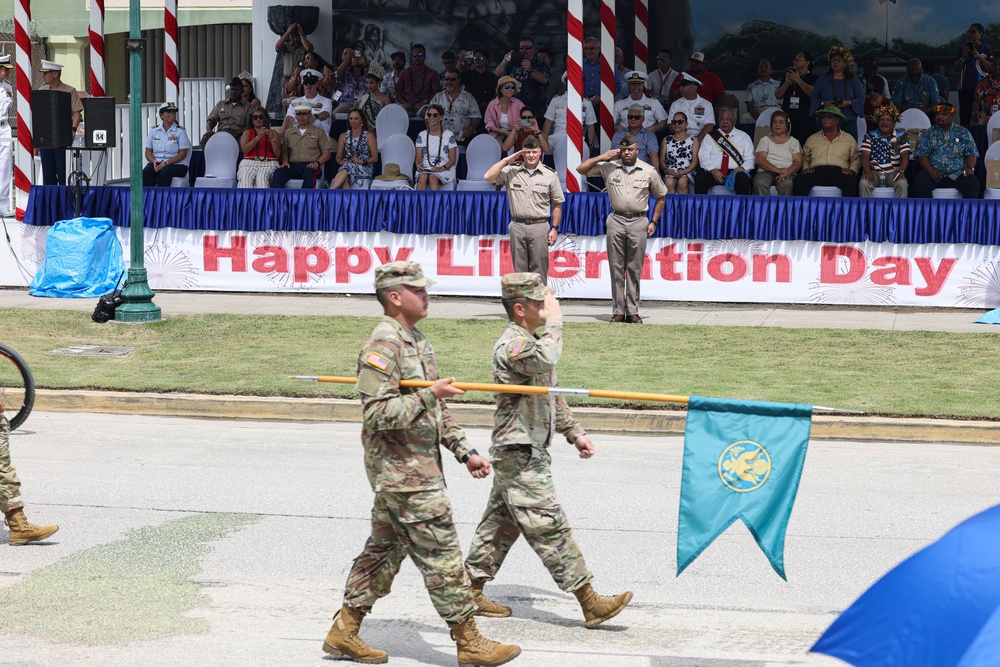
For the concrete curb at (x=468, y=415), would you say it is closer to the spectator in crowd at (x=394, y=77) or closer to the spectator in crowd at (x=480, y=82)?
the spectator in crowd at (x=480, y=82)

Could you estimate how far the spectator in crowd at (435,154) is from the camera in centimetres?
2002

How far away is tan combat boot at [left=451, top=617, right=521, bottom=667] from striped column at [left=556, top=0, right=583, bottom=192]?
13068mm

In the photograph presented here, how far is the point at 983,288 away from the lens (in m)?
17.7

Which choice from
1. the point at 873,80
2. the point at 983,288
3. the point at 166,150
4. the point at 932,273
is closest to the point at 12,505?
the point at 932,273

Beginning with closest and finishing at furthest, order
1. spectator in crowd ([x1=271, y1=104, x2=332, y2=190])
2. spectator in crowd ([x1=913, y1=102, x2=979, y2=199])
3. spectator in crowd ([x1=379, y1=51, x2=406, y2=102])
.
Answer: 1. spectator in crowd ([x1=913, y1=102, x2=979, y2=199])
2. spectator in crowd ([x1=271, y1=104, x2=332, y2=190])
3. spectator in crowd ([x1=379, y1=51, x2=406, y2=102])

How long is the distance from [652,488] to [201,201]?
439 inches

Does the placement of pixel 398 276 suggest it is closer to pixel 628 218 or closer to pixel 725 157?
pixel 628 218

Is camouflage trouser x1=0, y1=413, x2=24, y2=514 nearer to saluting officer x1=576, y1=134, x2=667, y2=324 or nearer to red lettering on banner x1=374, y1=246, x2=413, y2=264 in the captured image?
saluting officer x1=576, y1=134, x2=667, y2=324

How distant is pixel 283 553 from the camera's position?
26.8ft

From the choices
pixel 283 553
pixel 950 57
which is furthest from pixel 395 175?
pixel 283 553

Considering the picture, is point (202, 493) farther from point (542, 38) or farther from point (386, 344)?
point (542, 38)

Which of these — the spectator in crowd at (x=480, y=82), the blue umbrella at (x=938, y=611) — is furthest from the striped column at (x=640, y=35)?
the blue umbrella at (x=938, y=611)

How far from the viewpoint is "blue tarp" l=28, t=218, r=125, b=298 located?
62.2ft

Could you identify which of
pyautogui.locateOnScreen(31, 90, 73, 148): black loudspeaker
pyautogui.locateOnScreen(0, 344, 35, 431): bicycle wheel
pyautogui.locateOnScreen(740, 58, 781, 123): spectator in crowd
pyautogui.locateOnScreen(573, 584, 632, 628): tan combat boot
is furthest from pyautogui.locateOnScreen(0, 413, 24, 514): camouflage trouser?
pyautogui.locateOnScreen(740, 58, 781, 123): spectator in crowd
